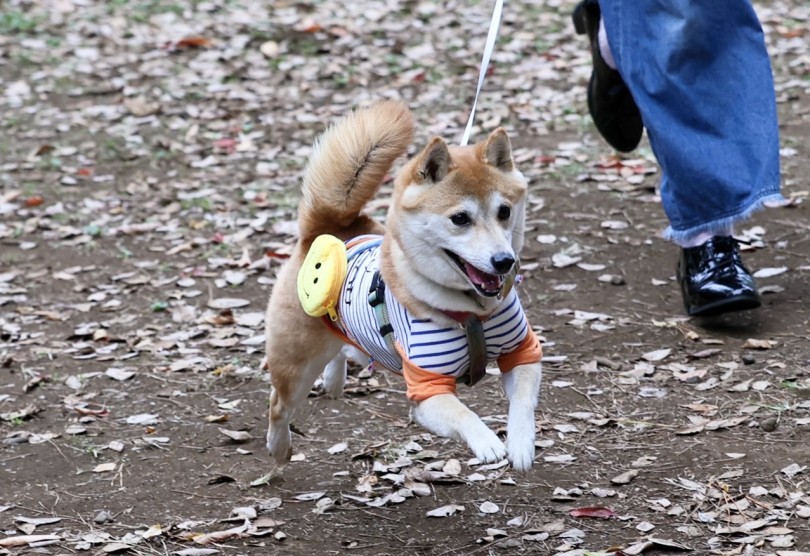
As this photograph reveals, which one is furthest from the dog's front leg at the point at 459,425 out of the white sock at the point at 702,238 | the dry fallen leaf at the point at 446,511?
the white sock at the point at 702,238

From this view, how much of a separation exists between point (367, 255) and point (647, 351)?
149 cm

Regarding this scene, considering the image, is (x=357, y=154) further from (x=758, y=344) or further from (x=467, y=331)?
(x=758, y=344)

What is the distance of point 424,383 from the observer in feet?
9.80

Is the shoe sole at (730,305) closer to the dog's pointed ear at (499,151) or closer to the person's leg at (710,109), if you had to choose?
the person's leg at (710,109)

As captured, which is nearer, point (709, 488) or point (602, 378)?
point (709, 488)

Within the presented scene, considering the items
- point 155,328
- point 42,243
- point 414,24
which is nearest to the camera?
point 155,328

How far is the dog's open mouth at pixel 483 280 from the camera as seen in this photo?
291 centimetres

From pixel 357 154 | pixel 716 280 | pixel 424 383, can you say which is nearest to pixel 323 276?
pixel 357 154

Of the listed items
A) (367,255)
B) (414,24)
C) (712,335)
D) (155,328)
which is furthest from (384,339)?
(414,24)

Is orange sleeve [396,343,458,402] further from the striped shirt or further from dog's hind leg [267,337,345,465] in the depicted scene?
dog's hind leg [267,337,345,465]

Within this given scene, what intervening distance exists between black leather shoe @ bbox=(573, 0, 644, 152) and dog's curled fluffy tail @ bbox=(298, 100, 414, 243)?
5.06 ft

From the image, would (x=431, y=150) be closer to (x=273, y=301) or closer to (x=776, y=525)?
(x=273, y=301)

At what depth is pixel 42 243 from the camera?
245 inches

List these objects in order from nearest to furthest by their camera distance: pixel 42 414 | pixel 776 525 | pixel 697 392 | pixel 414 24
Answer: pixel 776 525, pixel 697 392, pixel 42 414, pixel 414 24
